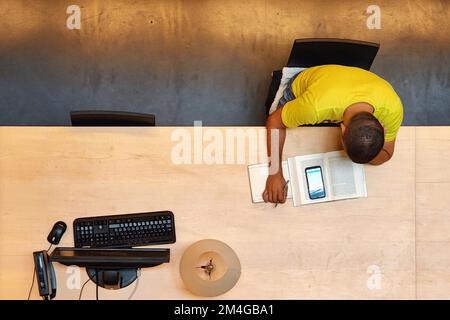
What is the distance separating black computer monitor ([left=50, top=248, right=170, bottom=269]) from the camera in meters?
1.74

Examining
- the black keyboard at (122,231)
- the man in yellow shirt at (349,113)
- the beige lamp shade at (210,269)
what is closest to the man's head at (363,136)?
the man in yellow shirt at (349,113)

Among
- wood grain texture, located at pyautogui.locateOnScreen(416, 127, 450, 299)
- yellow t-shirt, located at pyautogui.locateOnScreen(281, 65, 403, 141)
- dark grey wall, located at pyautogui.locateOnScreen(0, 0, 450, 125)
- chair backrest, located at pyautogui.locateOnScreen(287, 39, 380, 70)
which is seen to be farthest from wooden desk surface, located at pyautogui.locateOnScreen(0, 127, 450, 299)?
dark grey wall, located at pyautogui.locateOnScreen(0, 0, 450, 125)

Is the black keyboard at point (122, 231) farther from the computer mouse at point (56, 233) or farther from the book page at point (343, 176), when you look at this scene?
the book page at point (343, 176)

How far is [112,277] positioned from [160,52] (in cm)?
135

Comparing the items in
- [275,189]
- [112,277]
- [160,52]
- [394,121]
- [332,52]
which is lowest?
[112,277]

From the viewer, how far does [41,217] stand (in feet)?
5.95

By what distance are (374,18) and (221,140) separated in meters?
1.39

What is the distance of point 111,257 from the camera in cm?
176

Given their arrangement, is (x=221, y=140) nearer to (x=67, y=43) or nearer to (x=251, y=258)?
(x=251, y=258)

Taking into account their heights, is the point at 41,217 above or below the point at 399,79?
below

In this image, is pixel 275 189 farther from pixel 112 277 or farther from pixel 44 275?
pixel 44 275

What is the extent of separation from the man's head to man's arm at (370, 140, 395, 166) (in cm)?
14

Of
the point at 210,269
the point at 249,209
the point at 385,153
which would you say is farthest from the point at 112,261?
the point at 385,153
